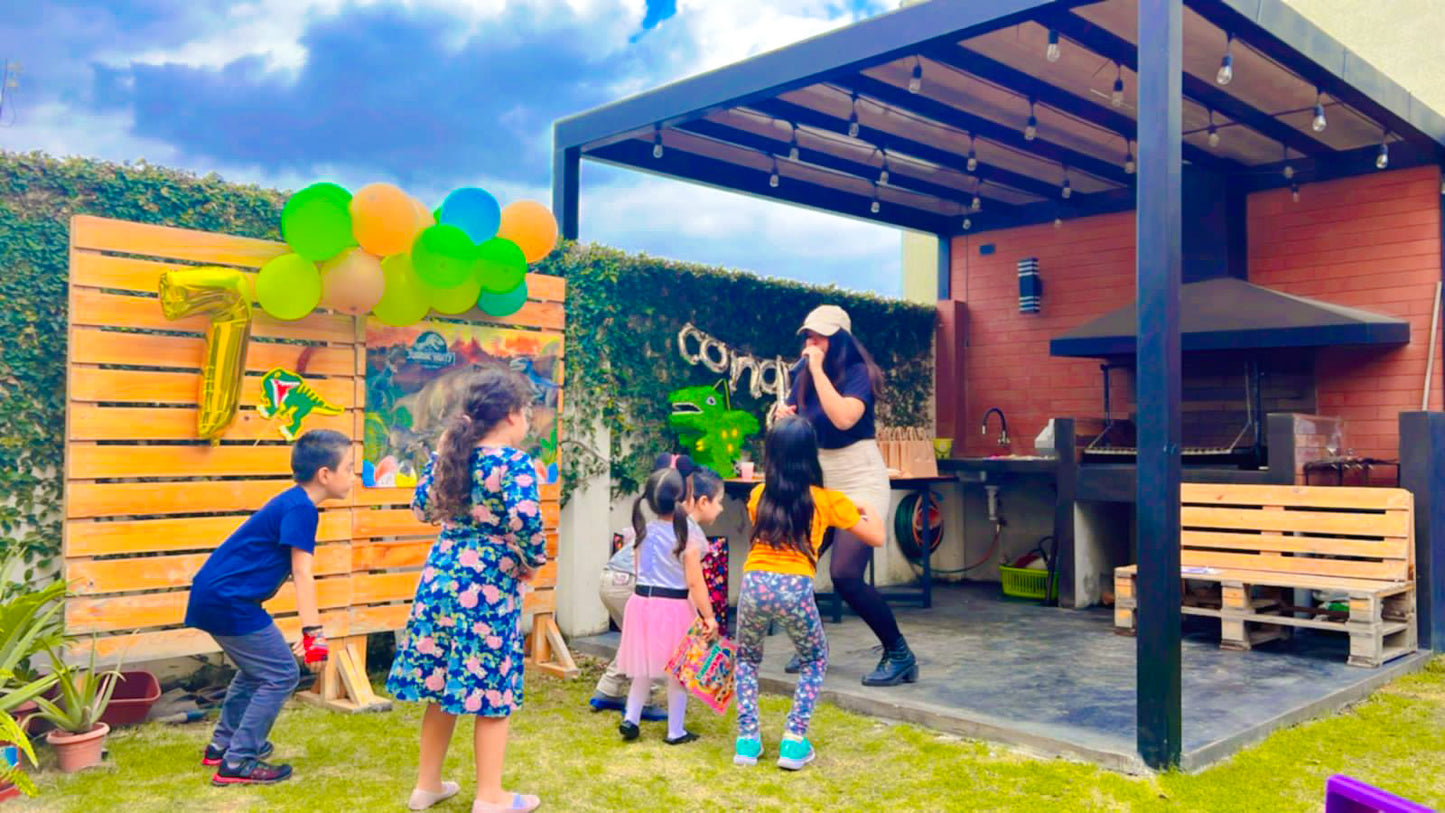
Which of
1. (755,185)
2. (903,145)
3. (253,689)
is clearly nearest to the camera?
(253,689)

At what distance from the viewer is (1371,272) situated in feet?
A: 24.0

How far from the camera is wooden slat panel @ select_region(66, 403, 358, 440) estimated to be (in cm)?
427

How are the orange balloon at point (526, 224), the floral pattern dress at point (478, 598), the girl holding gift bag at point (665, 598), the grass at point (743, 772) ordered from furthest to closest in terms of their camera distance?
the orange balloon at point (526, 224)
the girl holding gift bag at point (665, 598)
the grass at point (743, 772)
the floral pattern dress at point (478, 598)

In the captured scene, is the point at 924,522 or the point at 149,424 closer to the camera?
the point at 149,424

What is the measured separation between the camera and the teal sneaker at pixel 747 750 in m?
3.92

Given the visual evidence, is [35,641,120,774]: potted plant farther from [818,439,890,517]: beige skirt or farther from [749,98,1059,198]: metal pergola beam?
[749,98,1059,198]: metal pergola beam

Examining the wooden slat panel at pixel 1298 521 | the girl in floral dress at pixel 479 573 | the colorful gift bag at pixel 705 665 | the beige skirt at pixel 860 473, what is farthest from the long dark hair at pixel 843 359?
the wooden slat panel at pixel 1298 521

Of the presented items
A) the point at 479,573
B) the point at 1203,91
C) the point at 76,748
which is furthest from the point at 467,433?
the point at 1203,91

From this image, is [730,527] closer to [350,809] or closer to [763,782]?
[763,782]

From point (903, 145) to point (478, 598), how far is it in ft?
16.9

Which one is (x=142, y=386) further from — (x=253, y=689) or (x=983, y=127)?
(x=983, y=127)

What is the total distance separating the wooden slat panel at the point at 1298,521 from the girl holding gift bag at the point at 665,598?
293 centimetres

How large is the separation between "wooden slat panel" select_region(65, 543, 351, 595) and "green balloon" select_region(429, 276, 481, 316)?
1.45 meters

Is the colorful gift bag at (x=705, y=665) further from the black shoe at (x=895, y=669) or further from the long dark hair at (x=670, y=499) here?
the black shoe at (x=895, y=669)
